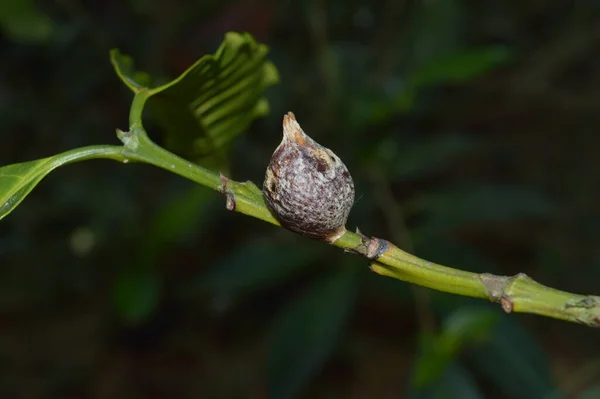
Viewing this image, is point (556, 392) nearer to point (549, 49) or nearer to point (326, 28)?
point (326, 28)

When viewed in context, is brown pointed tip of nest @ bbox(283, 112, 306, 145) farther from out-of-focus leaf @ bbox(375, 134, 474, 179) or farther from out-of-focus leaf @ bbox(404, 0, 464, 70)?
out-of-focus leaf @ bbox(404, 0, 464, 70)

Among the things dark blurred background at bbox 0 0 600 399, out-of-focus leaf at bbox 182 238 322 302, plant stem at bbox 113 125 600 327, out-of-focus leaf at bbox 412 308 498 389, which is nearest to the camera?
plant stem at bbox 113 125 600 327

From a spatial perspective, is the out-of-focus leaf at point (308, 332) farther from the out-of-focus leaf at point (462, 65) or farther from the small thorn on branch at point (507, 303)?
the small thorn on branch at point (507, 303)

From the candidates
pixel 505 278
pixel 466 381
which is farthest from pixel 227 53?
pixel 466 381

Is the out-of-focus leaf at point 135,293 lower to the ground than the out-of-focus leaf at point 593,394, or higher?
lower

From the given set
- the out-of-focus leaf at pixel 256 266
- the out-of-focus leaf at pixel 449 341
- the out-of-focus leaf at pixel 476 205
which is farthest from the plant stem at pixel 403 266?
the out-of-focus leaf at pixel 476 205

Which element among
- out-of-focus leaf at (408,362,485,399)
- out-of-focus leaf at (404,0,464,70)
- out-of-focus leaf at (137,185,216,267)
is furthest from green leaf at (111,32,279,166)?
out-of-focus leaf at (404,0,464,70)
